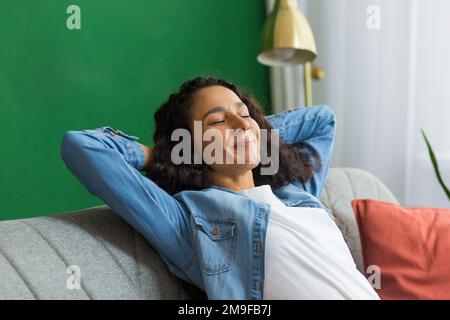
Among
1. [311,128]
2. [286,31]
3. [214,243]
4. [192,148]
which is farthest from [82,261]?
[286,31]

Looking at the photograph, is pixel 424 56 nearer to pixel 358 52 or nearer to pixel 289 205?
pixel 358 52

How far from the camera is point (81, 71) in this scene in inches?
84.9

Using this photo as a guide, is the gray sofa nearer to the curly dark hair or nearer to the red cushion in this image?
the curly dark hair

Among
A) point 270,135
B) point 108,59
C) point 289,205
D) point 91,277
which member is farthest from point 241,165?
point 108,59

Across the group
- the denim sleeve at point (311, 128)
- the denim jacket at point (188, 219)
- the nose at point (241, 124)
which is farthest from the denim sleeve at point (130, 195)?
the denim sleeve at point (311, 128)

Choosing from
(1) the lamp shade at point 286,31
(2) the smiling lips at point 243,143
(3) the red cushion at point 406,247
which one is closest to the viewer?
(2) the smiling lips at point 243,143

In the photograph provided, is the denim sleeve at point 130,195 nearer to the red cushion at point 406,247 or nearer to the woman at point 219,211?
the woman at point 219,211

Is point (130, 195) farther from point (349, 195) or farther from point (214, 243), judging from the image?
point (349, 195)

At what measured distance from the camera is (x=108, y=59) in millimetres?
2217

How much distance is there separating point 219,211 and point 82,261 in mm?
302

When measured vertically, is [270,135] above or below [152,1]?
below

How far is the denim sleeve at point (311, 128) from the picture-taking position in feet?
5.42

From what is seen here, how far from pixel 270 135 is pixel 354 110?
34.5 inches

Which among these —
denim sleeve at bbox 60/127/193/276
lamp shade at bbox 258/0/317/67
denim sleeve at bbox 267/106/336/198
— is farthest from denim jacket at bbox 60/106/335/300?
lamp shade at bbox 258/0/317/67
